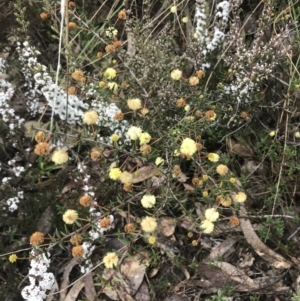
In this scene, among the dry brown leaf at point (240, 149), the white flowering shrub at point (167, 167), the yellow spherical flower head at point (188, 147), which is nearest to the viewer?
the yellow spherical flower head at point (188, 147)

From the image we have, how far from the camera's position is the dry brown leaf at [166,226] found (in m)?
2.73

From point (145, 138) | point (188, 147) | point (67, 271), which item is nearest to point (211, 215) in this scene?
point (188, 147)

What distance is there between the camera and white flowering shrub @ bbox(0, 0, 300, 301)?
7.85ft

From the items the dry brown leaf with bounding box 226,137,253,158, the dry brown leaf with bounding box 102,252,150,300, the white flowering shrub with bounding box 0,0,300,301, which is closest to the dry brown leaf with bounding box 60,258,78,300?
the white flowering shrub with bounding box 0,0,300,301

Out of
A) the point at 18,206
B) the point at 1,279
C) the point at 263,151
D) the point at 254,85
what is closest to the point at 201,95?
the point at 254,85

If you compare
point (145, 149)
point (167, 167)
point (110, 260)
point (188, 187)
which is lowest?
point (188, 187)

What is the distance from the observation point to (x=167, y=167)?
2.32m

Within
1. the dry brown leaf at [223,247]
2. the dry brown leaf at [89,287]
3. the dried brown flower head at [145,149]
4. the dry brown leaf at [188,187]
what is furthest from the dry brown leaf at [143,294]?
the dried brown flower head at [145,149]

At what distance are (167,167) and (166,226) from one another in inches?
21.7

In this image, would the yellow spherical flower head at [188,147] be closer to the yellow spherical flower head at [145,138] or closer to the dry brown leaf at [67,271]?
the yellow spherical flower head at [145,138]

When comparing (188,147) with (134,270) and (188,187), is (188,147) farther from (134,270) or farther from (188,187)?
(134,270)

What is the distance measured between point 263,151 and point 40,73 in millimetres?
1286

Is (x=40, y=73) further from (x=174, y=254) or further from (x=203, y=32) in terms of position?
(x=174, y=254)

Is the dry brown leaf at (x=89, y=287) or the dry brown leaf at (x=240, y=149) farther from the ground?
the dry brown leaf at (x=240, y=149)
